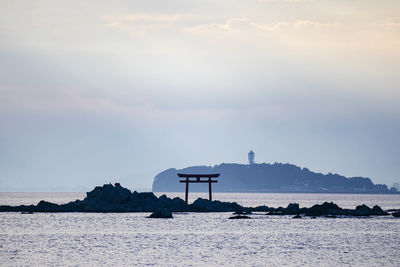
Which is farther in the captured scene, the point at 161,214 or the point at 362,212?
the point at 362,212

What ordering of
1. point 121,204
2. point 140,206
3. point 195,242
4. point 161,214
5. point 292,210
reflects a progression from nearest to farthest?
point 195,242 < point 161,214 < point 121,204 < point 140,206 < point 292,210

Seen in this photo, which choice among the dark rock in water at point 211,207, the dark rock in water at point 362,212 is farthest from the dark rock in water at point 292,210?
the dark rock in water at point 362,212

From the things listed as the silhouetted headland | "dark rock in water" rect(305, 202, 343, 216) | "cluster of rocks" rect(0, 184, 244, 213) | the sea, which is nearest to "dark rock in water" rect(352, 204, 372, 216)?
the silhouetted headland

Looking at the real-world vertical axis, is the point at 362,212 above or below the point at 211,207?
below

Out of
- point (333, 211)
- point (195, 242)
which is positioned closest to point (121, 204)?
point (333, 211)

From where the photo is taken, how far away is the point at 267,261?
46406 mm

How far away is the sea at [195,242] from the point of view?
152 ft

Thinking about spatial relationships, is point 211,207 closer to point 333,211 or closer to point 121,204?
point 121,204

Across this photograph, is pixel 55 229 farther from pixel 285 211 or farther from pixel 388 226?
pixel 285 211

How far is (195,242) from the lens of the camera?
5909 cm

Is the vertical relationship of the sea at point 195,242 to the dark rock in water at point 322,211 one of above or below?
below

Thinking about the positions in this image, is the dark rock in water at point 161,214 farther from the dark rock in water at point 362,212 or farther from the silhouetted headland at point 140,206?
the dark rock in water at point 362,212

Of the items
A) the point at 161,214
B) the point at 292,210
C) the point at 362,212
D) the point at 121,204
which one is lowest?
the point at 161,214

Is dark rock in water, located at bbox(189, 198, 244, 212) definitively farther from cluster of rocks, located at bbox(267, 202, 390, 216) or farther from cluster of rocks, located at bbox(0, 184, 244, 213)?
cluster of rocks, located at bbox(267, 202, 390, 216)
